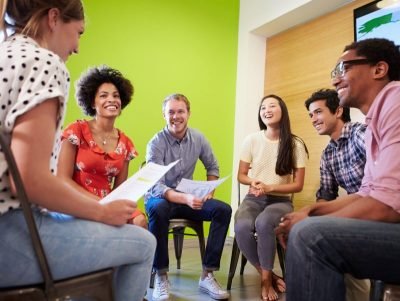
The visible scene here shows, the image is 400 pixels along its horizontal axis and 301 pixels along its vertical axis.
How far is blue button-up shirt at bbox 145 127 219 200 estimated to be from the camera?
226cm

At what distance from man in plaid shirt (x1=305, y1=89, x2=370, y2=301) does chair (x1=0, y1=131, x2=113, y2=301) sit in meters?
1.43

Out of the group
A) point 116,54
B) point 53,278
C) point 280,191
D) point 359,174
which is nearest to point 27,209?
point 53,278

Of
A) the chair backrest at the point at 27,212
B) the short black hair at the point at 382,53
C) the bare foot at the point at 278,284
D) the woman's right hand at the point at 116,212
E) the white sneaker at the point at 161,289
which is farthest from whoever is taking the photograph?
the bare foot at the point at 278,284

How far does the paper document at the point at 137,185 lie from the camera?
966 millimetres

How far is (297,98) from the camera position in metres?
3.17

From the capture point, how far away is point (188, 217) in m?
2.11

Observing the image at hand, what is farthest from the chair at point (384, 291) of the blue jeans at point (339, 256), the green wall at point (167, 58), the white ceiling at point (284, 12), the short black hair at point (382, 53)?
the white ceiling at point (284, 12)

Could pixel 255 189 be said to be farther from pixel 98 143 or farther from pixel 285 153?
pixel 98 143

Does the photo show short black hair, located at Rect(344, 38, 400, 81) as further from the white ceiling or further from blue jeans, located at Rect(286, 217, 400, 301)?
the white ceiling

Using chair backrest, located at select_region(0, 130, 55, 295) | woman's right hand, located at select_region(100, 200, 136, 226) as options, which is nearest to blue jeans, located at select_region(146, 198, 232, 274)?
woman's right hand, located at select_region(100, 200, 136, 226)

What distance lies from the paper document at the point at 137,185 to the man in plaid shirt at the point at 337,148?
1.10 m

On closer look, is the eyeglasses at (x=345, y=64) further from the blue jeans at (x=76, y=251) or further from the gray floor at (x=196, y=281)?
the gray floor at (x=196, y=281)

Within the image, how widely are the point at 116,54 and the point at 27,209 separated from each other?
2513 mm

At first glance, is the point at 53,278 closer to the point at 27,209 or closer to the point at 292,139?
the point at 27,209
